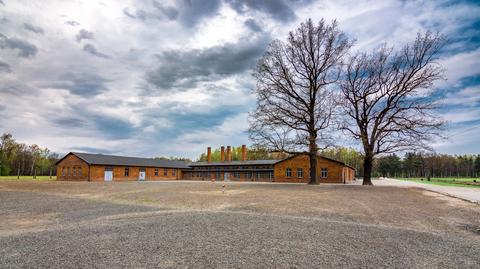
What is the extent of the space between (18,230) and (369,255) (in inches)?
389

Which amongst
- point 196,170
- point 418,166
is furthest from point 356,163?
point 196,170

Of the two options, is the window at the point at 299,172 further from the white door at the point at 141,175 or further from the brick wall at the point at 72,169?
the brick wall at the point at 72,169

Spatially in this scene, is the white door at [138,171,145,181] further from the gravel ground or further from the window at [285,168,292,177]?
the gravel ground

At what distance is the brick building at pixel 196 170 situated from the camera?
46.9 metres

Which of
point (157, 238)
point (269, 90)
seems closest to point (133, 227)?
point (157, 238)

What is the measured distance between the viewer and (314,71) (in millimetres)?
32250

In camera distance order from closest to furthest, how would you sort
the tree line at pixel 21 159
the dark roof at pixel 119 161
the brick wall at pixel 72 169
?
the brick wall at pixel 72 169, the dark roof at pixel 119 161, the tree line at pixel 21 159

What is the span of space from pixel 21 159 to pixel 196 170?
2465 inches

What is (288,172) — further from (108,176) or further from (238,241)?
(238,241)

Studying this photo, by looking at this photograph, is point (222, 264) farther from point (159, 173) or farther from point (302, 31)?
point (159, 173)

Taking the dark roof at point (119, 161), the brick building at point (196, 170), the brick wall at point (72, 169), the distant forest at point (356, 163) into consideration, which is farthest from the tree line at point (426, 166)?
the brick wall at point (72, 169)

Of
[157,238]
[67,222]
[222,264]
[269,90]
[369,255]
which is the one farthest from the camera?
[269,90]

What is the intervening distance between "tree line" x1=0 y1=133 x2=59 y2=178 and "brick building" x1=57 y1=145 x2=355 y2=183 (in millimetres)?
26936

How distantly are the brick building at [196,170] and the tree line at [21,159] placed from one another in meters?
26.9
